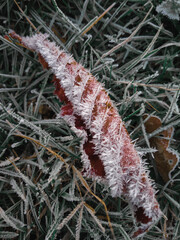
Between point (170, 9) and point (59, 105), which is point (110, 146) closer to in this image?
point (59, 105)

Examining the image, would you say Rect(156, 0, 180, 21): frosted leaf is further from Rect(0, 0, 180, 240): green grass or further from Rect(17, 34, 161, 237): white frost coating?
Rect(17, 34, 161, 237): white frost coating

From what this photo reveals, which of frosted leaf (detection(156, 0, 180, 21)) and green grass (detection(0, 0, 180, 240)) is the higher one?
frosted leaf (detection(156, 0, 180, 21))

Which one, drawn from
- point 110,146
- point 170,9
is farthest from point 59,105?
point 170,9

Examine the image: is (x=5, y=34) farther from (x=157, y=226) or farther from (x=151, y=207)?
(x=157, y=226)

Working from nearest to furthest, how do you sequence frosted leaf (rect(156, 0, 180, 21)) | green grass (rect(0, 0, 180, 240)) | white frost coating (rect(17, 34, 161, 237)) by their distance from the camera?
white frost coating (rect(17, 34, 161, 237)), green grass (rect(0, 0, 180, 240)), frosted leaf (rect(156, 0, 180, 21))

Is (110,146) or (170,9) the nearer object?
(110,146)

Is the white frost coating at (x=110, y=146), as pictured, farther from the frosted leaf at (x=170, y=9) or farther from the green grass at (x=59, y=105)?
the frosted leaf at (x=170, y=9)

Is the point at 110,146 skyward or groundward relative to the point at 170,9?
groundward

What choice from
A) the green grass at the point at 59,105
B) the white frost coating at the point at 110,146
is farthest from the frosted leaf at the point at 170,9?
the white frost coating at the point at 110,146

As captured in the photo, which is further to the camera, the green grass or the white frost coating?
the green grass

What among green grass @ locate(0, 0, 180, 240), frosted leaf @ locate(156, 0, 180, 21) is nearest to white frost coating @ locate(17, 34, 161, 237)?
green grass @ locate(0, 0, 180, 240)
